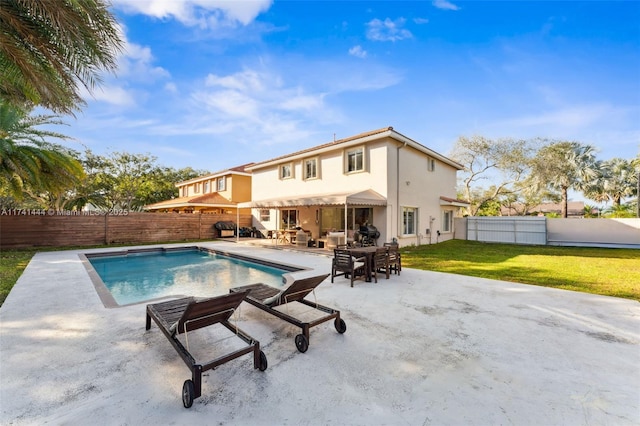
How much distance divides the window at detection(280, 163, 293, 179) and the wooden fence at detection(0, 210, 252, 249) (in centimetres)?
715

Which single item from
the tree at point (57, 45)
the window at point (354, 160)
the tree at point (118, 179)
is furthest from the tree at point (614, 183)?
the tree at point (118, 179)

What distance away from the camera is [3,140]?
11.5 m

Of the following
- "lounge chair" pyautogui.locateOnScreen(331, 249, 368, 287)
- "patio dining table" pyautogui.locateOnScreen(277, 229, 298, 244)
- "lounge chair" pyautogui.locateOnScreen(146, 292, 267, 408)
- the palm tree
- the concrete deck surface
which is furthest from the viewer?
"patio dining table" pyautogui.locateOnScreen(277, 229, 298, 244)

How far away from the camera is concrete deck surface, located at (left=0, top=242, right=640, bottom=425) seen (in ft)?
9.82

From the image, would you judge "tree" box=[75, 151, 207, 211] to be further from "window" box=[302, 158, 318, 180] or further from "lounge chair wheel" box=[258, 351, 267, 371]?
"lounge chair wheel" box=[258, 351, 267, 371]

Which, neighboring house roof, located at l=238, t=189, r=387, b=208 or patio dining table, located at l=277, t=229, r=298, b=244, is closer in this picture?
neighboring house roof, located at l=238, t=189, r=387, b=208

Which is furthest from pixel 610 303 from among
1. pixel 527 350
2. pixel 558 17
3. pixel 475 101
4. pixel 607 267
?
pixel 475 101

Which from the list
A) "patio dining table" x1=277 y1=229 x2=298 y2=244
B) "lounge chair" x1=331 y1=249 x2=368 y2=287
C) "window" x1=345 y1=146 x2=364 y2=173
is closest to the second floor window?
"window" x1=345 y1=146 x2=364 y2=173

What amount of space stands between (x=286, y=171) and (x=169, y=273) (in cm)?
1245

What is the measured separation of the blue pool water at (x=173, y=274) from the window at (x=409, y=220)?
8.98 metres

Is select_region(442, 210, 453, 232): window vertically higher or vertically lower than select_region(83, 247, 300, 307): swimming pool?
higher

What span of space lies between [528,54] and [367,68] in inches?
329

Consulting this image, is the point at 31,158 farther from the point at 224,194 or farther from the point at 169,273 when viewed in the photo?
the point at 224,194

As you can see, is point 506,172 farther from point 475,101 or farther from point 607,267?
point 607,267
